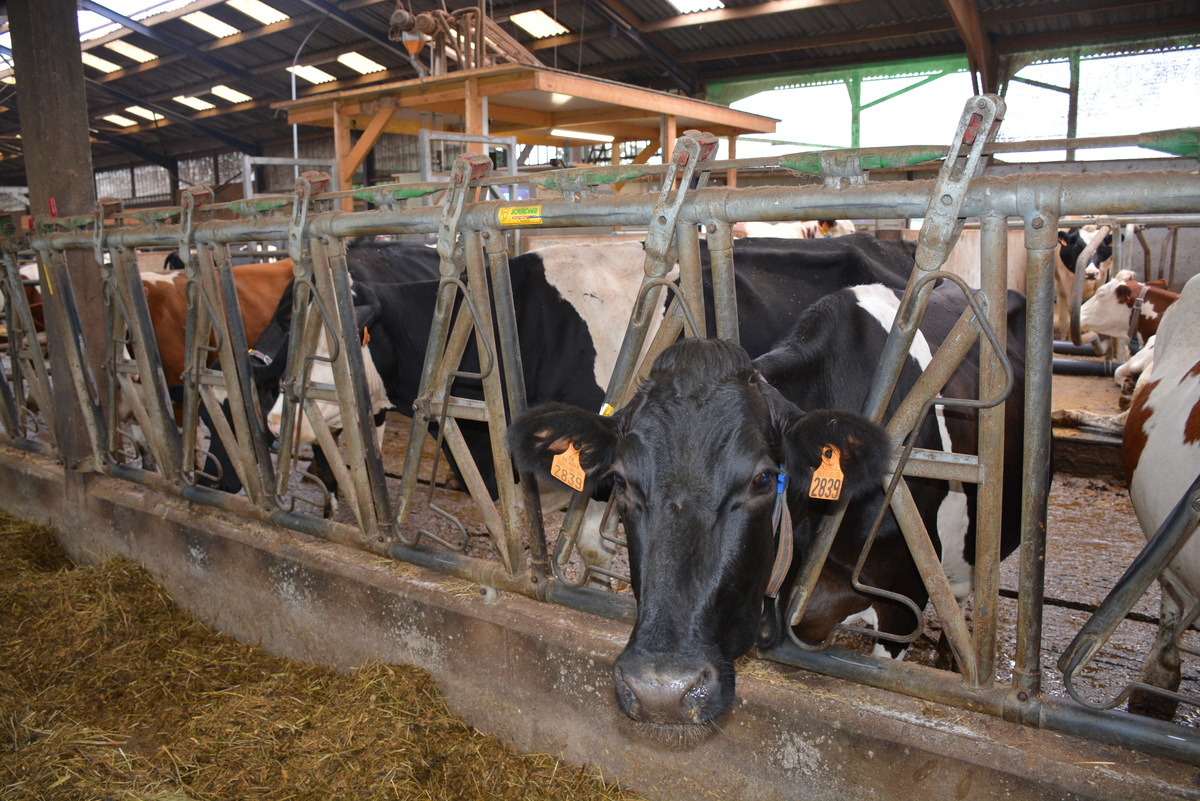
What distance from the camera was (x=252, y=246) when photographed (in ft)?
33.8

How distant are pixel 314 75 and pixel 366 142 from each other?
13738mm

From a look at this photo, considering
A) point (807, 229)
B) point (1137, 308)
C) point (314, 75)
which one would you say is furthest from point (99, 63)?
point (1137, 308)

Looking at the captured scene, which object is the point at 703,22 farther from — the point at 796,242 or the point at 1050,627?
the point at 1050,627

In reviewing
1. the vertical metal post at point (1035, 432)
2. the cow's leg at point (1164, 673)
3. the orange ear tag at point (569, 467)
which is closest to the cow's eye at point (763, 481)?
the orange ear tag at point (569, 467)

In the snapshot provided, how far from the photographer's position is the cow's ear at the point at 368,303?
4.12m

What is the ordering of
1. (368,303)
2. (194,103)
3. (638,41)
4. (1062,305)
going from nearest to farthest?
1. (368,303)
2. (1062,305)
3. (638,41)
4. (194,103)

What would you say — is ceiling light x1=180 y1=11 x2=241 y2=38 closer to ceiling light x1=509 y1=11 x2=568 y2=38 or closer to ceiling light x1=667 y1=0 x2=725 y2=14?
ceiling light x1=509 y1=11 x2=568 y2=38

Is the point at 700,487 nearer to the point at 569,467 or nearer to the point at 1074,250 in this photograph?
the point at 569,467

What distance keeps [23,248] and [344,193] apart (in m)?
2.88

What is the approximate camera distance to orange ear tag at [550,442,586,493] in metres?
2.04

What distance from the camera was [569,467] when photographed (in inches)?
80.9

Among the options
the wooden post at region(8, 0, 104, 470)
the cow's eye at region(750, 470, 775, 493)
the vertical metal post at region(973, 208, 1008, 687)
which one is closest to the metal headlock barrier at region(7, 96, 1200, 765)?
the vertical metal post at region(973, 208, 1008, 687)

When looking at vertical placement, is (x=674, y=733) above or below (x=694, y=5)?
below

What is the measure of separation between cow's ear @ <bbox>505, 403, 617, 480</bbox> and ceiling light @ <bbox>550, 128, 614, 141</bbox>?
28.9ft
